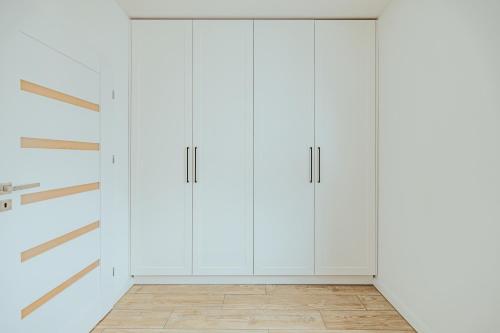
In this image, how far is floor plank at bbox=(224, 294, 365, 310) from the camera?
8.78 feet

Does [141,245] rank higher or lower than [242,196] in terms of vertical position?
lower

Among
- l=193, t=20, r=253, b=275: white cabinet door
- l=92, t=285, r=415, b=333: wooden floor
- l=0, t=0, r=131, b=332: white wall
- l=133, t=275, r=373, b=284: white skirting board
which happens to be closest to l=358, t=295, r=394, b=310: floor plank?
l=92, t=285, r=415, b=333: wooden floor

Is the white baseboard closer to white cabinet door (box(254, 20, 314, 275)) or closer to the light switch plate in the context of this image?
white cabinet door (box(254, 20, 314, 275))

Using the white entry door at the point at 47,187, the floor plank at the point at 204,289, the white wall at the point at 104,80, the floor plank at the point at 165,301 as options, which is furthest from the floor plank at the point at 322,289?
the white entry door at the point at 47,187

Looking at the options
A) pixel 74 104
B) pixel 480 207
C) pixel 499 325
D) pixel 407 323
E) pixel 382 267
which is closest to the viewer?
pixel 499 325

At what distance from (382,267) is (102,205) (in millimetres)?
2396

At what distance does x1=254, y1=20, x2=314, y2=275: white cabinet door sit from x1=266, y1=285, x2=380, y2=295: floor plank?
630mm

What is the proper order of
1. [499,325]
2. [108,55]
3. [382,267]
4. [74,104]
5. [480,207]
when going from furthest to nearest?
[382,267], [108,55], [74,104], [480,207], [499,325]

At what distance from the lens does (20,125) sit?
1.62 meters

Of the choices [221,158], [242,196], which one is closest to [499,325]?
[242,196]

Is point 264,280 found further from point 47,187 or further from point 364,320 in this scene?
point 47,187

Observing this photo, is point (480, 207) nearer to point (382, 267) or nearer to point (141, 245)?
point (382, 267)

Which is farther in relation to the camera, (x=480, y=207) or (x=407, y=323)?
(x=407, y=323)

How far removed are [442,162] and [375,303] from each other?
1.37 m
